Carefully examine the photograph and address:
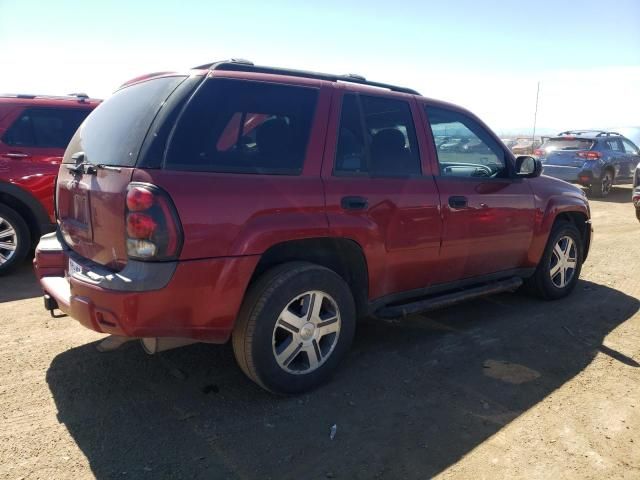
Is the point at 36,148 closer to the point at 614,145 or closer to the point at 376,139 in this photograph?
the point at 376,139

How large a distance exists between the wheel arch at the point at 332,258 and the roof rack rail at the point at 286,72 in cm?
108

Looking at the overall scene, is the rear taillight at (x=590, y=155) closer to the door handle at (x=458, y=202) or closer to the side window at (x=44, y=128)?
the door handle at (x=458, y=202)

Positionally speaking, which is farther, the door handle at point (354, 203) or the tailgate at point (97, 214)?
the door handle at point (354, 203)

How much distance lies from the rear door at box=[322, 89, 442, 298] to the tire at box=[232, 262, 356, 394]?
0.33 m

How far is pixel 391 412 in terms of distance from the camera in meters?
2.98

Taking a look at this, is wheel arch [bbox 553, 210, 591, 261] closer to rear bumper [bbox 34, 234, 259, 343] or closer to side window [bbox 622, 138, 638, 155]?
rear bumper [bbox 34, 234, 259, 343]

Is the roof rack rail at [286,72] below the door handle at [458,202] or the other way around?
the other way around

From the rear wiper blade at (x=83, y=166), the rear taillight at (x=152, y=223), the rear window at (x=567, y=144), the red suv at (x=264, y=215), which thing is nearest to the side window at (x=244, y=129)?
the red suv at (x=264, y=215)

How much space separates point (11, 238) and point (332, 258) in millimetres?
4033

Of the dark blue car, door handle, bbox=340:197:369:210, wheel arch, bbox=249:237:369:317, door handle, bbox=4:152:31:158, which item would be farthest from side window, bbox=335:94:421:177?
the dark blue car

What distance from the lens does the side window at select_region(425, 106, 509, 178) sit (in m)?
3.88

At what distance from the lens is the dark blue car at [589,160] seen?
A: 13.5m

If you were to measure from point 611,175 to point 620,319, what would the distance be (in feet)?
36.5

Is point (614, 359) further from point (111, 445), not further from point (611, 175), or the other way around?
point (611, 175)
